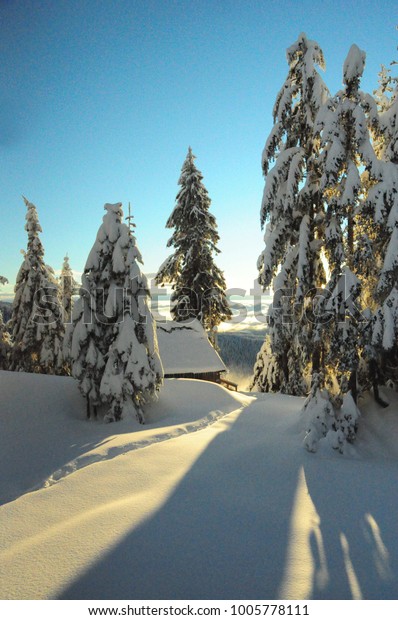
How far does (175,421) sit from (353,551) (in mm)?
9634

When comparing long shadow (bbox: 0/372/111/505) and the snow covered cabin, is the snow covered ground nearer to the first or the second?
long shadow (bbox: 0/372/111/505)

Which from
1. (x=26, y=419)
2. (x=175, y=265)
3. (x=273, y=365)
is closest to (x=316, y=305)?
(x=26, y=419)

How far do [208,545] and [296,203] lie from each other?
9.50 m

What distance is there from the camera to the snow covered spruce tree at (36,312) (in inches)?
998

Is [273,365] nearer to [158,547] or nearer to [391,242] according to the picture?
[391,242]

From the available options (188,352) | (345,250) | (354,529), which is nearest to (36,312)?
(188,352)

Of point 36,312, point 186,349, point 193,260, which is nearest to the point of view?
point 186,349

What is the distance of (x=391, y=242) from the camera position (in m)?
9.21

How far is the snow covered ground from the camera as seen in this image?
3.88 m

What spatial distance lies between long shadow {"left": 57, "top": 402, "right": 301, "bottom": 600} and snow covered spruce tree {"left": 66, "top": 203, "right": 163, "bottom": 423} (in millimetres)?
7840

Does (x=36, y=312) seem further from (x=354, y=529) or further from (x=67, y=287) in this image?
(x=354, y=529)

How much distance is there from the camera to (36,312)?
83.8ft

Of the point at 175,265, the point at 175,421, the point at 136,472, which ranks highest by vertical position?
the point at 175,265

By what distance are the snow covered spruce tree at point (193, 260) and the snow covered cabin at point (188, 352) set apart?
148 centimetres
